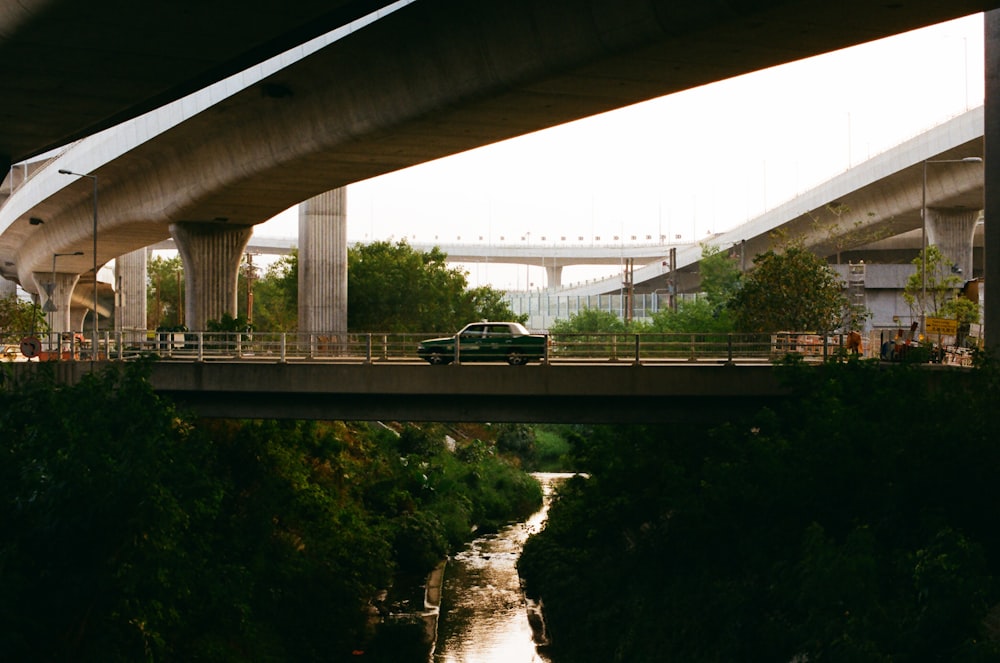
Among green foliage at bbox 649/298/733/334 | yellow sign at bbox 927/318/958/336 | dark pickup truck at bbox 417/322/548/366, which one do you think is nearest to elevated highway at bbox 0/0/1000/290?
dark pickup truck at bbox 417/322/548/366

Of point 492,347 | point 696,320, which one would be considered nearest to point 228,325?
point 492,347

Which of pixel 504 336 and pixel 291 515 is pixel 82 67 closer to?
pixel 504 336

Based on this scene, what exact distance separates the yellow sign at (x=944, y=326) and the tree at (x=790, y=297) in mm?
12043

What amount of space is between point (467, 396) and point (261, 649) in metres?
7.88

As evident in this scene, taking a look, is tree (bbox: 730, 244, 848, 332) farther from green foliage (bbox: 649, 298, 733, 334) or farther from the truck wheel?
the truck wheel

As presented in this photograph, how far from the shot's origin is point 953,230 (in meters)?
63.3

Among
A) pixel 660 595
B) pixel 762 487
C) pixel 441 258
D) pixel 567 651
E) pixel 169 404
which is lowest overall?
pixel 567 651

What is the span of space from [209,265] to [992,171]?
28566mm

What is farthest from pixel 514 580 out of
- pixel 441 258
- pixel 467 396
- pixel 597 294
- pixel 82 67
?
pixel 597 294

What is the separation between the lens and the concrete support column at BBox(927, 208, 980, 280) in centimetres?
6278

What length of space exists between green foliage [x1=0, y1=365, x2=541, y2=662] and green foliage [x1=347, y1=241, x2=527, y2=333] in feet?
101

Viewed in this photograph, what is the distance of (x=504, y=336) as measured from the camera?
33.2 meters

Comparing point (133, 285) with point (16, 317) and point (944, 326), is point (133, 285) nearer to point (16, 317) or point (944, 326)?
point (16, 317)

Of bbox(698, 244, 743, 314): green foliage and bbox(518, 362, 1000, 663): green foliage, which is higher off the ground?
bbox(698, 244, 743, 314): green foliage
